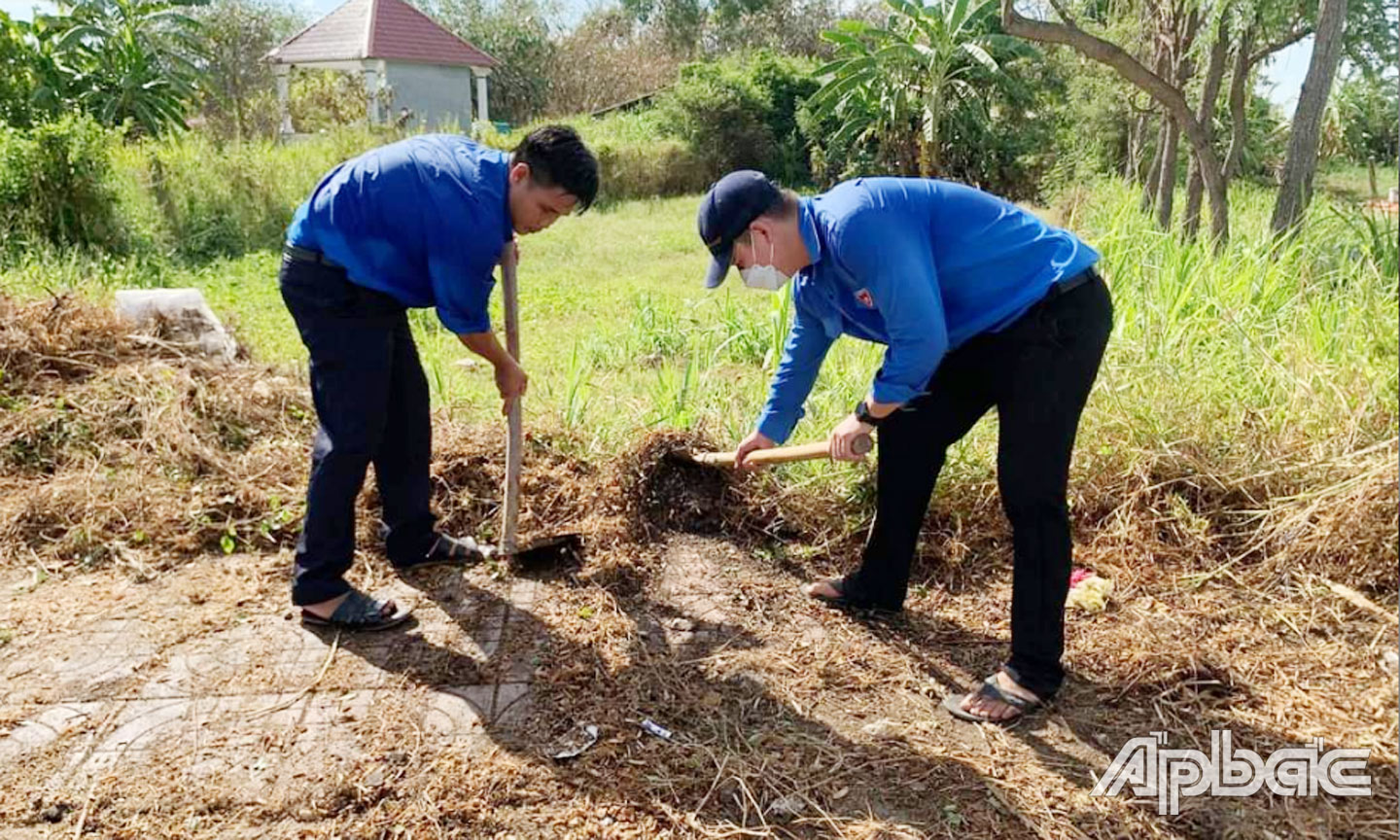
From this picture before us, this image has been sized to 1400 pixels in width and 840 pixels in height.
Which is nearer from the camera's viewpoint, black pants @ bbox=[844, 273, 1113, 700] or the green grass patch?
black pants @ bbox=[844, 273, 1113, 700]

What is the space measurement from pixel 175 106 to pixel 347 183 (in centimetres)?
1530

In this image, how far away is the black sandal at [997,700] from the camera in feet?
8.27

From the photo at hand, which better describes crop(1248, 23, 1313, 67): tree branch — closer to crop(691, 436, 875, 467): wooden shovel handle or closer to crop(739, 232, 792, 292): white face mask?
crop(691, 436, 875, 467): wooden shovel handle

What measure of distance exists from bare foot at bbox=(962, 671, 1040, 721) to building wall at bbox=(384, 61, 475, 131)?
80.8 ft

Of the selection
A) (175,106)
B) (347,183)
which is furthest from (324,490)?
(175,106)

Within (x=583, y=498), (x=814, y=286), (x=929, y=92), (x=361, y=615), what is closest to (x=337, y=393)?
(x=361, y=615)

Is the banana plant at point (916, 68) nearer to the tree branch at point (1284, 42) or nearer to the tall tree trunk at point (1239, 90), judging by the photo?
the tall tree trunk at point (1239, 90)

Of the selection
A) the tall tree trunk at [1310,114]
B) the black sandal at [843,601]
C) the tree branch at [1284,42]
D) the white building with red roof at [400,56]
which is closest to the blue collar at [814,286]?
Answer: the black sandal at [843,601]

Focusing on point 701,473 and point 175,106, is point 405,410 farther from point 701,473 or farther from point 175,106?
point 175,106

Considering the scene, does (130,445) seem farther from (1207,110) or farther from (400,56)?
(400,56)

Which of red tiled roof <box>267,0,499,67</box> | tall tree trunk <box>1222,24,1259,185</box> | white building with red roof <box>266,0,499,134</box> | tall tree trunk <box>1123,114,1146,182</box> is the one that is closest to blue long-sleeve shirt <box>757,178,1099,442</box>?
tall tree trunk <box>1222,24,1259,185</box>

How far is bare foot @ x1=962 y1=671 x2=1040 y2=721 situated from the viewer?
8.25 ft

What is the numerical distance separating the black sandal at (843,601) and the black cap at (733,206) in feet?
4.42

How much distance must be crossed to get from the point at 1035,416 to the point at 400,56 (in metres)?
26.4
